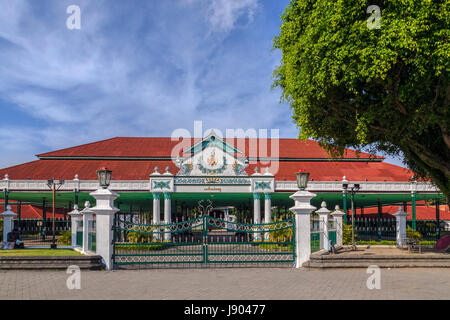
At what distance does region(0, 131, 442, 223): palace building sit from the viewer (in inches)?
893

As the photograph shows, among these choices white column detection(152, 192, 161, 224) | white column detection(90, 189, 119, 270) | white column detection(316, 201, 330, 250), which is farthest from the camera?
white column detection(152, 192, 161, 224)

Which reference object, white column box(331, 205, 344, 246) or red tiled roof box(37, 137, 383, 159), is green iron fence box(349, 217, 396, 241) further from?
red tiled roof box(37, 137, 383, 159)

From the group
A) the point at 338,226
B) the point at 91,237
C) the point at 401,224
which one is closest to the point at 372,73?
the point at 338,226

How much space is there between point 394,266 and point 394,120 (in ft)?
15.4

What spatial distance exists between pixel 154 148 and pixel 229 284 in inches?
915

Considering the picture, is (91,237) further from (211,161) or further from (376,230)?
(376,230)

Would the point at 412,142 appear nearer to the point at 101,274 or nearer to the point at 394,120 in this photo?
the point at 394,120

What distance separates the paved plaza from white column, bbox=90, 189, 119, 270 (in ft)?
1.93

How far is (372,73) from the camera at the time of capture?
10.5 meters

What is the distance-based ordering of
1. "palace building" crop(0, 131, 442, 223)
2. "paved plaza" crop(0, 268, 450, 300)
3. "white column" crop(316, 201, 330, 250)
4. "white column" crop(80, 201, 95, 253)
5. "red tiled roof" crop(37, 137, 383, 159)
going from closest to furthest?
"paved plaza" crop(0, 268, 450, 300) → "white column" crop(80, 201, 95, 253) → "white column" crop(316, 201, 330, 250) → "palace building" crop(0, 131, 442, 223) → "red tiled roof" crop(37, 137, 383, 159)

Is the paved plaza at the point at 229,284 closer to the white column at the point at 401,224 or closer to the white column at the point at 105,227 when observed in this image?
the white column at the point at 105,227

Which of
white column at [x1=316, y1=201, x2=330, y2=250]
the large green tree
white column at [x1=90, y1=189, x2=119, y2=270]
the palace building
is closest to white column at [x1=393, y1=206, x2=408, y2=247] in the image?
the palace building

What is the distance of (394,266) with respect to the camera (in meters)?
10.6

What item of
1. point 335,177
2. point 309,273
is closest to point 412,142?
point 309,273
